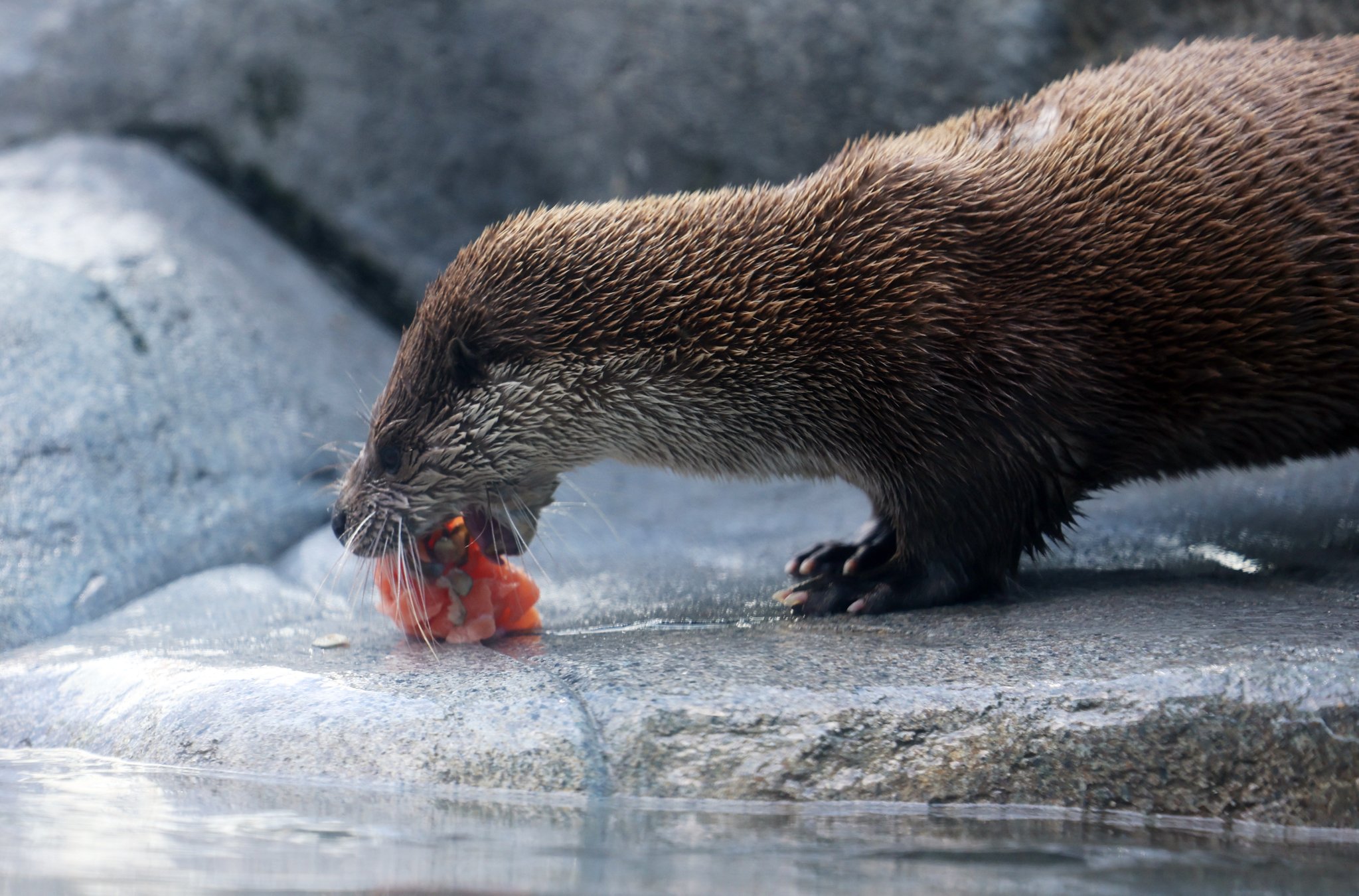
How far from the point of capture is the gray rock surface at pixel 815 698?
2234 mm

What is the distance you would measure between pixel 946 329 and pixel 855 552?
753 mm

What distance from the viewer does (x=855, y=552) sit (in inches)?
138

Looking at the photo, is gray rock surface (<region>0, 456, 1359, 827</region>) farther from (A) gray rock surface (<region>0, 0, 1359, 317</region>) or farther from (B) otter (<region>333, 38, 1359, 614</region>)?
(A) gray rock surface (<region>0, 0, 1359, 317</region>)

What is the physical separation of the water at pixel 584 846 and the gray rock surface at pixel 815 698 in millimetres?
68

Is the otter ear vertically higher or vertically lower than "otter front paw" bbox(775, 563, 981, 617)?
higher

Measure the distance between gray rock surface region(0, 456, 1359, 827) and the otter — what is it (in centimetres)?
33

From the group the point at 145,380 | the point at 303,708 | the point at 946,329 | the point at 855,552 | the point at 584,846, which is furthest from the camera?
the point at 145,380

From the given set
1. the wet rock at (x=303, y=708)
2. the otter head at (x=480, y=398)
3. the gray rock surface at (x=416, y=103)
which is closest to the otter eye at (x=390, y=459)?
the otter head at (x=480, y=398)

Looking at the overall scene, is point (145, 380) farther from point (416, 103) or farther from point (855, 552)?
point (855, 552)

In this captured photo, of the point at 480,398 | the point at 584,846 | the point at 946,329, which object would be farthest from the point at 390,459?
the point at 584,846

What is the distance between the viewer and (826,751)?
7.51 feet

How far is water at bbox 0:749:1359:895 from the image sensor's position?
5.42 ft

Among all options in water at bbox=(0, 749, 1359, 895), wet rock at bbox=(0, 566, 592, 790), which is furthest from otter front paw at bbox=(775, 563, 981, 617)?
water at bbox=(0, 749, 1359, 895)

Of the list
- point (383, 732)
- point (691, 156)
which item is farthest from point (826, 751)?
point (691, 156)
